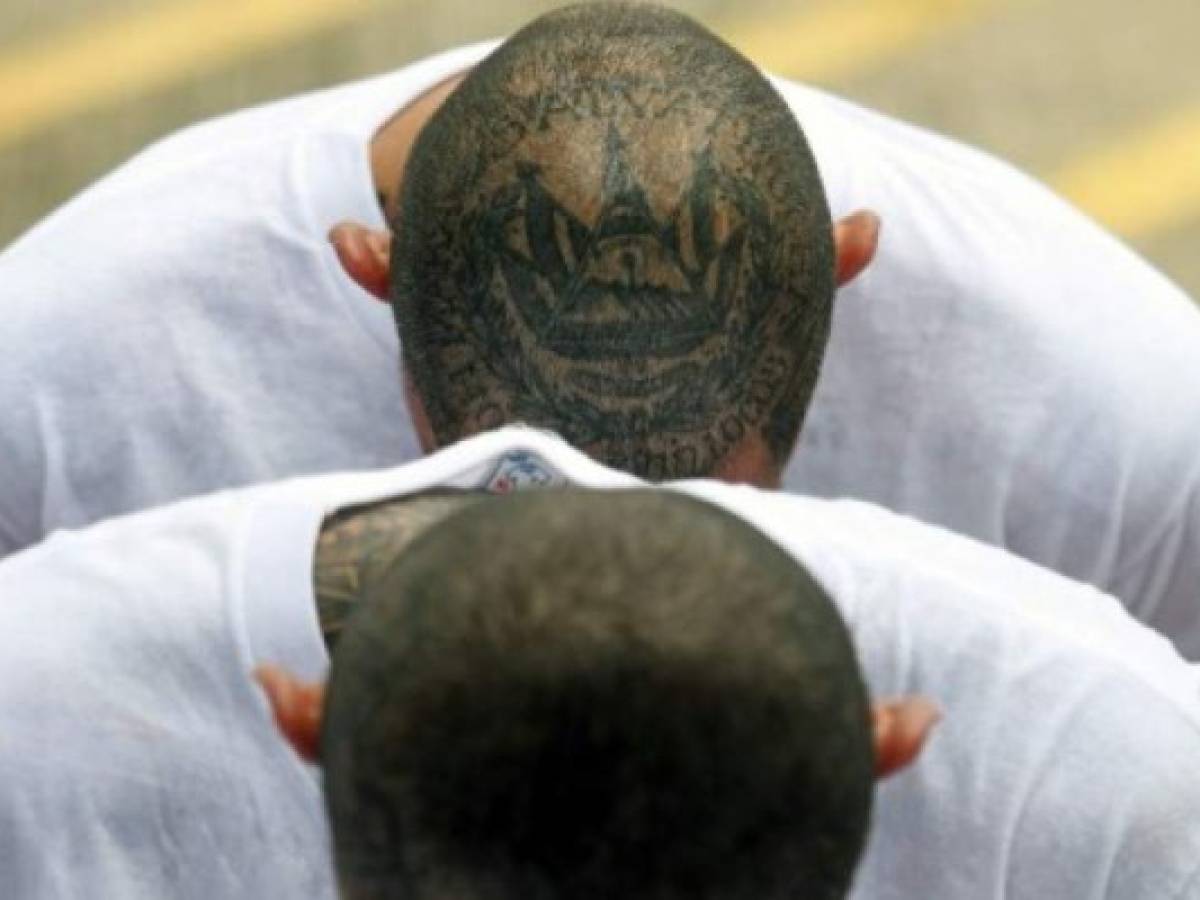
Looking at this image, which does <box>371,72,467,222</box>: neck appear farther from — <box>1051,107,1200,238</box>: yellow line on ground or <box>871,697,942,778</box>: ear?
<box>1051,107,1200,238</box>: yellow line on ground

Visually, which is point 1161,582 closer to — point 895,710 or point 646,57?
point 646,57

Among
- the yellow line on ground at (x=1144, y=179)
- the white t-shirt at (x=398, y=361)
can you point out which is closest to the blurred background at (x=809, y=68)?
the yellow line on ground at (x=1144, y=179)

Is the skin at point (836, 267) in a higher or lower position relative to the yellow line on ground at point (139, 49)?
higher

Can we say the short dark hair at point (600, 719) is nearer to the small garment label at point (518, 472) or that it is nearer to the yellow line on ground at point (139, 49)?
the small garment label at point (518, 472)

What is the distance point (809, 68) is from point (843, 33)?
0.05m

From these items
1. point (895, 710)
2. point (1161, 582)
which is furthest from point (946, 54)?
point (895, 710)

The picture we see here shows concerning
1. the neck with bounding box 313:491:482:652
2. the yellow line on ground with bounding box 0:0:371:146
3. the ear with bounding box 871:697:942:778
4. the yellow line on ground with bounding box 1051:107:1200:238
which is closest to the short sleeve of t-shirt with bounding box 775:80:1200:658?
the neck with bounding box 313:491:482:652

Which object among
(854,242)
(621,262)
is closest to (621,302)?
(621,262)

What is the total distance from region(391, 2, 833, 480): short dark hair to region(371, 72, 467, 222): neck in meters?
0.15

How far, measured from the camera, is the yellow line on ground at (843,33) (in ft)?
7.73

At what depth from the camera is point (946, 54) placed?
2375mm

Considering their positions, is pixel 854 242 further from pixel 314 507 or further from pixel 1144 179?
pixel 1144 179

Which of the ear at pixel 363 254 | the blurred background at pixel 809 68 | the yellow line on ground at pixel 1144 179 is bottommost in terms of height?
the yellow line on ground at pixel 1144 179

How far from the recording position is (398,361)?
1371 millimetres
